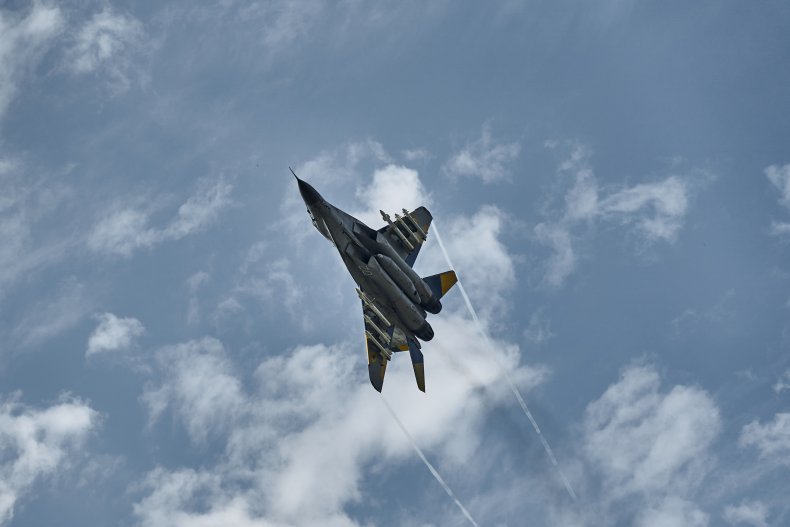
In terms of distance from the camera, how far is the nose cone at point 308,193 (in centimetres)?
12812

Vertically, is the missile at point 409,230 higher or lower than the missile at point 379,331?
higher

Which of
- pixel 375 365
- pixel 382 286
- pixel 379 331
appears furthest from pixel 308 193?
pixel 375 365

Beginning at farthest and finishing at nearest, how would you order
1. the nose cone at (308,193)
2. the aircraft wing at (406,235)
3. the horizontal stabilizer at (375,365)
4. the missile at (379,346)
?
the aircraft wing at (406,235) → the horizontal stabilizer at (375,365) → the missile at (379,346) → the nose cone at (308,193)

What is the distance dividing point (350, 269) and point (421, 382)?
16.2 metres

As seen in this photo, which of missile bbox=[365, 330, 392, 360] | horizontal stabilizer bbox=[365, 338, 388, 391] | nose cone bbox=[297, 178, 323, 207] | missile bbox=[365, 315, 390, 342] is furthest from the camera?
horizontal stabilizer bbox=[365, 338, 388, 391]

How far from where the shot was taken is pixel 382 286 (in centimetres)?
12962

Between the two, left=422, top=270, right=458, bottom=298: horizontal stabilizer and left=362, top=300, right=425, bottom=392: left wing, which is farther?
left=422, top=270, right=458, bottom=298: horizontal stabilizer

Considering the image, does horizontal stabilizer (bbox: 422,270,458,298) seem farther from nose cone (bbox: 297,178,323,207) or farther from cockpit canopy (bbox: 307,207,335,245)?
nose cone (bbox: 297,178,323,207)

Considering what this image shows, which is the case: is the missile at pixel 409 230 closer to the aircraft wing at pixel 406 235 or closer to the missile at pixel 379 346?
the aircraft wing at pixel 406 235

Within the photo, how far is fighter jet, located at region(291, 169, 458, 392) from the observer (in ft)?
426

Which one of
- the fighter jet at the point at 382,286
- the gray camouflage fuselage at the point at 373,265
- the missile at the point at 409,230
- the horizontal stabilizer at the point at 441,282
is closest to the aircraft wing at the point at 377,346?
the fighter jet at the point at 382,286

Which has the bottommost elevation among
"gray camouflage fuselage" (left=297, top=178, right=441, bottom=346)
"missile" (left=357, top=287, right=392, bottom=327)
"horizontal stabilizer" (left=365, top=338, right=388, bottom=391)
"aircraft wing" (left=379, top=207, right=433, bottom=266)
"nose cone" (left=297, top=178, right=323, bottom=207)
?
"horizontal stabilizer" (left=365, top=338, right=388, bottom=391)

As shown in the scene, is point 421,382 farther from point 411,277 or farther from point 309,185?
point 309,185

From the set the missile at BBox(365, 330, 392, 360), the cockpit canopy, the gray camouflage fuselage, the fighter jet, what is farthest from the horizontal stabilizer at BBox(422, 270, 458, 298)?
the cockpit canopy
